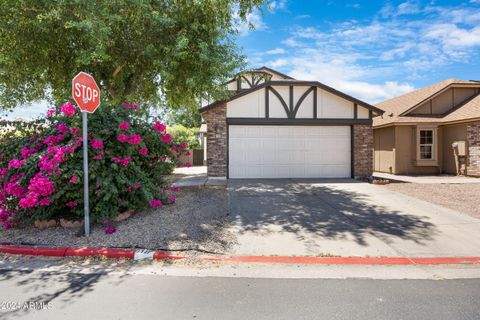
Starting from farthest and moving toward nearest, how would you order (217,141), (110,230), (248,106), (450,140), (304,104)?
(450,140) → (304,104) → (248,106) → (217,141) → (110,230)

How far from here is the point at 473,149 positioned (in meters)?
13.1

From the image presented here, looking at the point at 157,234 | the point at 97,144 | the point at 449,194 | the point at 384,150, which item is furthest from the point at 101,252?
the point at 384,150

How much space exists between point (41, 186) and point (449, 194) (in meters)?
11.1

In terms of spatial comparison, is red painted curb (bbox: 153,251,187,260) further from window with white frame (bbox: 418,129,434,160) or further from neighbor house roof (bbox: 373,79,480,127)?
window with white frame (bbox: 418,129,434,160)

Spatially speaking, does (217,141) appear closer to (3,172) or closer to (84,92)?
(84,92)

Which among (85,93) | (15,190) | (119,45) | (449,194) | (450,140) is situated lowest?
(449,194)

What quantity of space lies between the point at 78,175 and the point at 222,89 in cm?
667

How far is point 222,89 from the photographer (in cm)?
1078

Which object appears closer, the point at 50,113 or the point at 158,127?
the point at 50,113

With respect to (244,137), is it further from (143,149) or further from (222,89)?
(143,149)

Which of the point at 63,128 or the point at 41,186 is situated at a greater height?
the point at 63,128

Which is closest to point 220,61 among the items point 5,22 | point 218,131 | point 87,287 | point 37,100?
point 218,131

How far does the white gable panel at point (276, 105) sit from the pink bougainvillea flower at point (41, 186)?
8776 millimetres

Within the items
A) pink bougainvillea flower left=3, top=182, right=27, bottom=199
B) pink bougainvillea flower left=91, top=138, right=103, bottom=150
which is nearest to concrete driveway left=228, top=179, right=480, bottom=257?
pink bougainvillea flower left=91, top=138, right=103, bottom=150
